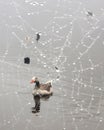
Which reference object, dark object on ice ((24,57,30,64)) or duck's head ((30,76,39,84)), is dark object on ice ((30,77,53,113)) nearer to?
duck's head ((30,76,39,84))

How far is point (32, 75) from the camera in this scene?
18.4 meters

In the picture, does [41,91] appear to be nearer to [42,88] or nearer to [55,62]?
[42,88]

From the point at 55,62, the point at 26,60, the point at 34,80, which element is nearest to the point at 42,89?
the point at 34,80

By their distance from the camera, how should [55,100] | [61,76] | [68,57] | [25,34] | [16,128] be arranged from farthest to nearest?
[25,34] → [68,57] → [61,76] → [55,100] → [16,128]

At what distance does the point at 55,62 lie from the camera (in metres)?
19.1

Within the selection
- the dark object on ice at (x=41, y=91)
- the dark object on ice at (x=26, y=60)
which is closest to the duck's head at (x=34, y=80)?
the dark object on ice at (x=41, y=91)

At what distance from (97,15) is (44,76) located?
16.3ft

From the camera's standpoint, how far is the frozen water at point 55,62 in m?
16.4

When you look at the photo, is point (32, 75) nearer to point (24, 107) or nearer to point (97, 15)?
point (24, 107)

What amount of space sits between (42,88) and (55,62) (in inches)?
63.7

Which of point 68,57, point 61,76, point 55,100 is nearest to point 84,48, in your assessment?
point 68,57

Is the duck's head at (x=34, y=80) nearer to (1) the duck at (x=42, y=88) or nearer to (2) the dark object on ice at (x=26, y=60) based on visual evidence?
(1) the duck at (x=42, y=88)

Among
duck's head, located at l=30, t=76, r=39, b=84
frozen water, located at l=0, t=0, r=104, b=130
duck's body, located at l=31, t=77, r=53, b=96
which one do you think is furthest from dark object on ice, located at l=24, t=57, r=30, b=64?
duck's body, located at l=31, t=77, r=53, b=96

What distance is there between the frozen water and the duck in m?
0.16
